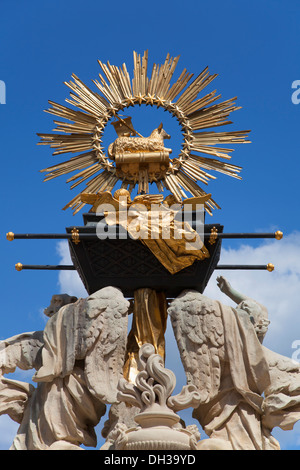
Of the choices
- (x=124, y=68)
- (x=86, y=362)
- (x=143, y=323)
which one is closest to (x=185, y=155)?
(x=124, y=68)

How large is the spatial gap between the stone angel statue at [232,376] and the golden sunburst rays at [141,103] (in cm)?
175

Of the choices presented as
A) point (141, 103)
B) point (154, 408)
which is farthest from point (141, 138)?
point (154, 408)

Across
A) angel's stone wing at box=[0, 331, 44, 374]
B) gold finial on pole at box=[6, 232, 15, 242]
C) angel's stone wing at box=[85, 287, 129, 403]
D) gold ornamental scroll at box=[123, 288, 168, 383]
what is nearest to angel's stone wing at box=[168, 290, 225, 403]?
gold ornamental scroll at box=[123, 288, 168, 383]

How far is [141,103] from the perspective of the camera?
12781 millimetres

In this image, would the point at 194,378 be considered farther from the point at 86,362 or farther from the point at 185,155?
the point at 185,155

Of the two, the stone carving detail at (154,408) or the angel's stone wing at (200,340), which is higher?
the angel's stone wing at (200,340)

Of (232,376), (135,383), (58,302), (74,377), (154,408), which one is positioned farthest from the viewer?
(58,302)

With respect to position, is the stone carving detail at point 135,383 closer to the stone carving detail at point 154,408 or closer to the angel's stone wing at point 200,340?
the angel's stone wing at point 200,340

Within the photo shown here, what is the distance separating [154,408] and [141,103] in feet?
13.7

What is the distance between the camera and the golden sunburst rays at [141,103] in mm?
12516

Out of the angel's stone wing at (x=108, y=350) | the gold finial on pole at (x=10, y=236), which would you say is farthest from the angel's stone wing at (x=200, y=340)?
the gold finial on pole at (x=10, y=236)

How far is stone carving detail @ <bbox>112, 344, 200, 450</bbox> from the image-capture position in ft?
33.2

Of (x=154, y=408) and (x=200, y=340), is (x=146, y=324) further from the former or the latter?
(x=154, y=408)

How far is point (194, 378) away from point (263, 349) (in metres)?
0.97
